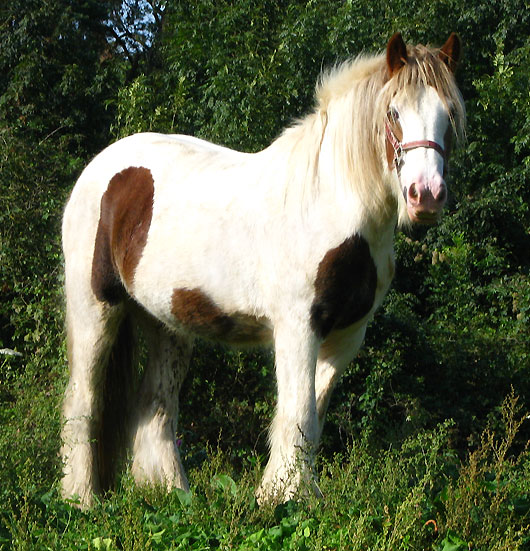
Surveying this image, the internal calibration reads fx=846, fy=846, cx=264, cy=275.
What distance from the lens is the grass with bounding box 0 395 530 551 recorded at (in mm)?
2895

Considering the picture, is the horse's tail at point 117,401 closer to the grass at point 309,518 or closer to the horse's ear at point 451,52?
the grass at point 309,518

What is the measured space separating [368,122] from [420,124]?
0.28 meters

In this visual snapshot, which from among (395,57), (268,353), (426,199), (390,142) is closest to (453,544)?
(426,199)

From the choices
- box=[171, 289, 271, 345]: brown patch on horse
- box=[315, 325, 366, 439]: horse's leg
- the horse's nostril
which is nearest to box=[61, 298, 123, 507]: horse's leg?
box=[171, 289, 271, 345]: brown patch on horse

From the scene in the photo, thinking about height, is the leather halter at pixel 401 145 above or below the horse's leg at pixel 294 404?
above

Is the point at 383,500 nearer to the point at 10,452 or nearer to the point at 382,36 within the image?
the point at 10,452

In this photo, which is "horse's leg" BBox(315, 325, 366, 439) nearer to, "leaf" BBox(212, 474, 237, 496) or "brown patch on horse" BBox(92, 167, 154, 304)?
"leaf" BBox(212, 474, 237, 496)

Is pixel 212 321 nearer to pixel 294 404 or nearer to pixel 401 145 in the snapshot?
pixel 294 404

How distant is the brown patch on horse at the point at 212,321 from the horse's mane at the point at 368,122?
26.5 inches

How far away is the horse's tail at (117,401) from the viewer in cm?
455

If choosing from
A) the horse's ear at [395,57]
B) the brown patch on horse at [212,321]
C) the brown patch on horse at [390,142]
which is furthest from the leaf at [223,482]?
the horse's ear at [395,57]

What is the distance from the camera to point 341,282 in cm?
352

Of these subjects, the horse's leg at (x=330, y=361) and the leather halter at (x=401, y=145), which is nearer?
the leather halter at (x=401, y=145)

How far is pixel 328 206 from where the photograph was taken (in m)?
3.60
